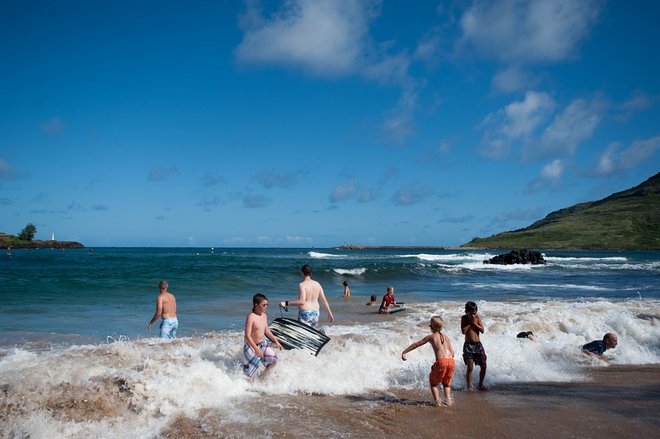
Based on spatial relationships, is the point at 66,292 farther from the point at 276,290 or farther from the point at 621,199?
the point at 621,199

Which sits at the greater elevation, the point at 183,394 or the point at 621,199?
the point at 621,199

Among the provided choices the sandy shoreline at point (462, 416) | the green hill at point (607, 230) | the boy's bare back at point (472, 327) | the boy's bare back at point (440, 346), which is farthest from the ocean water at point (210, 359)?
the green hill at point (607, 230)

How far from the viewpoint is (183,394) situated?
670cm

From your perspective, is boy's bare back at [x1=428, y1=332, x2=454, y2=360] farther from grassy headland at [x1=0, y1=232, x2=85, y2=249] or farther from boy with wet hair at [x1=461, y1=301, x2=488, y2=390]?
grassy headland at [x1=0, y1=232, x2=85, y2=249]

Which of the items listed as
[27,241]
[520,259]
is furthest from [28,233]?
[520,259]

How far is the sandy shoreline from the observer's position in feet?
18.3

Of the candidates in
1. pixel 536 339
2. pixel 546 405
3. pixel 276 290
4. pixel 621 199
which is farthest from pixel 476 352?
pixel 621 199

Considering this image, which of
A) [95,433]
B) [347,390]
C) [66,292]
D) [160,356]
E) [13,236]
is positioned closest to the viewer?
[95,433]

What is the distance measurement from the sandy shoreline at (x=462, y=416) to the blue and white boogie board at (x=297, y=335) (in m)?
1.21

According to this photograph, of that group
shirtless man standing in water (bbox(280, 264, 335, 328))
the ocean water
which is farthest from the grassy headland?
shirtless man standing in water (bbox(280, 264, 335, 328))

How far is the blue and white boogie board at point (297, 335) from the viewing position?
8.20 m

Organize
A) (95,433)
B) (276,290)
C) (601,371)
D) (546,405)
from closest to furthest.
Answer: (95,433), (546,405), (601,371), (276,290)

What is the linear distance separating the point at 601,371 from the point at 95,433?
8262 mm

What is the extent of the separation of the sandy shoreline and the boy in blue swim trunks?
597 millimetres
